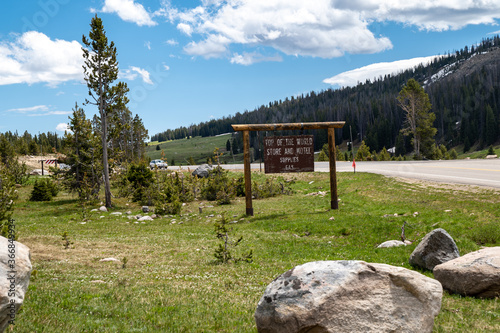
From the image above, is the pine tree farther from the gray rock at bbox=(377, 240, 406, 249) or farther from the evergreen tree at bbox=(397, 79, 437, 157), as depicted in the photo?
the evergreen tree at bbox=(397, 79, 437, 157)

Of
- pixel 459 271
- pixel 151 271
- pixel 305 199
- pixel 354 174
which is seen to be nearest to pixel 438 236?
pixel 459 271

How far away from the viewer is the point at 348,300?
574 cm

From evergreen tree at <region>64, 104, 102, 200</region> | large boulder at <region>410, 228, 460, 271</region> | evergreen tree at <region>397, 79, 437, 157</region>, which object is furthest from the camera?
evergreen tree at <region>397, 79, 437, 157</region>

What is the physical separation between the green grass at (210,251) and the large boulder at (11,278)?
5.33 ft

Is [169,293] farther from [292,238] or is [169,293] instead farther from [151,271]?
[292,238]

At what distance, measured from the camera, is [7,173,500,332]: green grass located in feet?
23.7

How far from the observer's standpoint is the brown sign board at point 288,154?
74.5ft

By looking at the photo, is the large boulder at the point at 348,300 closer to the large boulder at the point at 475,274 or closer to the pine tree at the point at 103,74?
the large boulder at the point at 475,274

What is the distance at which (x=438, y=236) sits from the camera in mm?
11219

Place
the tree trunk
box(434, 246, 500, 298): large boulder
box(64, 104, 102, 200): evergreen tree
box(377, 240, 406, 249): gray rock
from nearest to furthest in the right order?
box(434, 246, 500, 298): large boulder → box(377, 240, 406, 249): gray rock → the tree trunk → box(64, 104, 102, 200): evergreen tree

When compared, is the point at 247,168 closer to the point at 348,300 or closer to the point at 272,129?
the point at 272,129

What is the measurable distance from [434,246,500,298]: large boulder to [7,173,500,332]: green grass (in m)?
0.35

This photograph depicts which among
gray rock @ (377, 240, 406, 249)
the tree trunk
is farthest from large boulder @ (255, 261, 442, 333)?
the tree trunk

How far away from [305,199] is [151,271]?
59.6 ft
